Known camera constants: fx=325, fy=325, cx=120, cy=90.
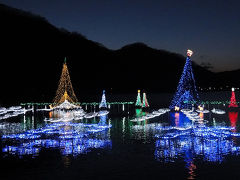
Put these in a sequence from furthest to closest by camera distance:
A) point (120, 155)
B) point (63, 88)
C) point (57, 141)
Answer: point (63, 88) → point (57, 141) → point (120, 155)

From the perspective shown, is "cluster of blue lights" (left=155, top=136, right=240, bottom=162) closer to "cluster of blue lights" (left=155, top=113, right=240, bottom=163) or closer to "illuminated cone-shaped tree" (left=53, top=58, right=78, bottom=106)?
"cluster of blue lights" (left=155, top=113, right=240, bottom=163)

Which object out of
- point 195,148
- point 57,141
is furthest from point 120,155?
point 57,141

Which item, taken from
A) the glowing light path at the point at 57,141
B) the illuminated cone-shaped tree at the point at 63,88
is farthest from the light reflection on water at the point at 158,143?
the illuminated cone-shaped tree at the point at 63,88

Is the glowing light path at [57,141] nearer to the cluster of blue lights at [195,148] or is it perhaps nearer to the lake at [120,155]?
the lake at [120,155]

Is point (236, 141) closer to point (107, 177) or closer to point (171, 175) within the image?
point (171, 175)

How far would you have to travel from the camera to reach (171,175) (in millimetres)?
16516

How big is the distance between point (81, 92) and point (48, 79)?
17.6 m

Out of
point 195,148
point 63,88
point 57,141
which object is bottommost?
point 195,148

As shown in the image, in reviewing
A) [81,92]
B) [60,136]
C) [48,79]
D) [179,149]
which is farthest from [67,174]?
[81,92]

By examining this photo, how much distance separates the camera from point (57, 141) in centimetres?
2598

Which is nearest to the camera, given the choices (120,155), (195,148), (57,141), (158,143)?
(120,155)

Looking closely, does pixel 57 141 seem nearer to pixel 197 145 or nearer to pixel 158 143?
pixel 158 143

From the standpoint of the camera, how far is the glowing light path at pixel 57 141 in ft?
73.5

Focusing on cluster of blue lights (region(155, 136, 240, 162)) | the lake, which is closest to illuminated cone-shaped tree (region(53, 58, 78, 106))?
the lake
